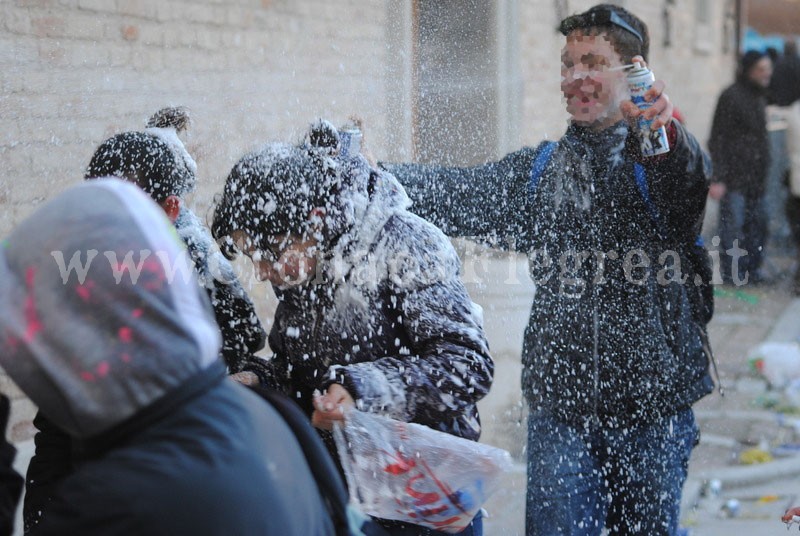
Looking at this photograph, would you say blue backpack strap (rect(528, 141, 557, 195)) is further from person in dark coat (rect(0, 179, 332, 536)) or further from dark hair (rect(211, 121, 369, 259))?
person in dark coat (rect(0, 179, 332, 536))

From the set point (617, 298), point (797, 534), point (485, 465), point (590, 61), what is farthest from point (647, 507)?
point (797, 534)

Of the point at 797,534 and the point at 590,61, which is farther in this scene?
the point at 797,534

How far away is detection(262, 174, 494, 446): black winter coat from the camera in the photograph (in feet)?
6.87

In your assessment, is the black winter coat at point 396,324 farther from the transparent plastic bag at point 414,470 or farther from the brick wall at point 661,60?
the brick wall at point 661,60

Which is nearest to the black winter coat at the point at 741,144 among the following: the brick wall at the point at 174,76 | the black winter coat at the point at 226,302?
the brick wall at the point at 174,76

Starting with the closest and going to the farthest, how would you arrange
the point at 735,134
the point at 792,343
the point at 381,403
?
the point at 381,403, the point at 792,343, the point at 735,134

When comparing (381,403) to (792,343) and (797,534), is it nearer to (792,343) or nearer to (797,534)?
(797,534)

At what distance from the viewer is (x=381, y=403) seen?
6.81ft

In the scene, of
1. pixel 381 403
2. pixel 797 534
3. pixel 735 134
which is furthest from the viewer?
pixel 735 134

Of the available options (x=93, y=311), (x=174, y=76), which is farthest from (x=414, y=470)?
(x=174, y=76)

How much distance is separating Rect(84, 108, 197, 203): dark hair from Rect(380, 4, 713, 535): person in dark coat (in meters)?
0.93

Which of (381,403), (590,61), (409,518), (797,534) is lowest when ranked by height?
(797,534)

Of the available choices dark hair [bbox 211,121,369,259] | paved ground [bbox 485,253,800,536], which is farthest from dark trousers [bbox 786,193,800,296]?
dark hair [bbox 211,121,369,259]

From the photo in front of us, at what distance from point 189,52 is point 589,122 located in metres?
2.69
